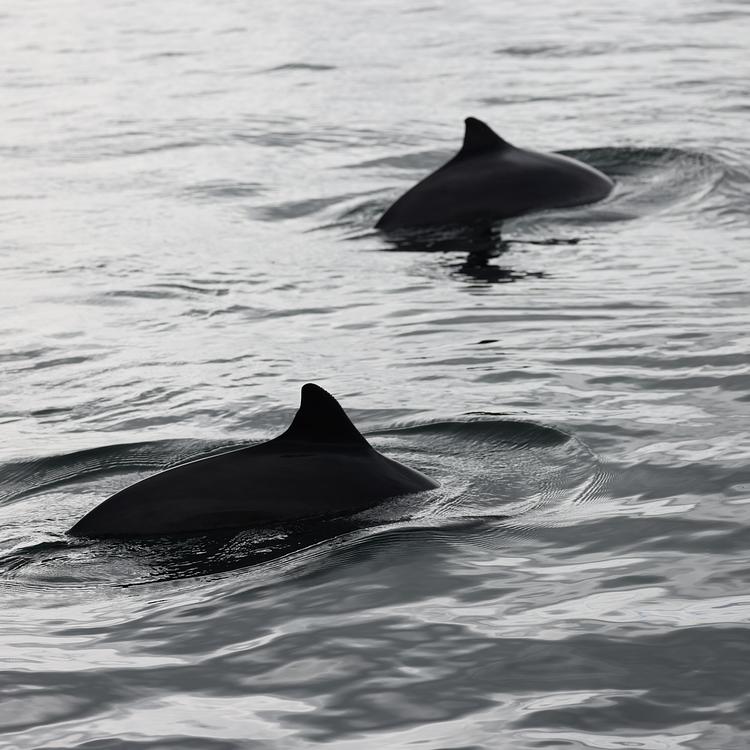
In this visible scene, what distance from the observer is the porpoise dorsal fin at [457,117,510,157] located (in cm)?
1666

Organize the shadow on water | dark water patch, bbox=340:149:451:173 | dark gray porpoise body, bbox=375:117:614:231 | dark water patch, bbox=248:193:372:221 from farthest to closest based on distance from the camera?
1. dark water patch, bbox=340:149:451:173
2. dark water patch, bbox=248:193:372:221
3. dark gray porpoise body, bbox=375:117:614:231
4. the shadow on water

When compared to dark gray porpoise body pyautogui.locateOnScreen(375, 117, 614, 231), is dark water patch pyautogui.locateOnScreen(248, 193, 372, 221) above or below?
below

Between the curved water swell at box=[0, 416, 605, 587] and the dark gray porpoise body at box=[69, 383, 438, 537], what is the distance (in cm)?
8

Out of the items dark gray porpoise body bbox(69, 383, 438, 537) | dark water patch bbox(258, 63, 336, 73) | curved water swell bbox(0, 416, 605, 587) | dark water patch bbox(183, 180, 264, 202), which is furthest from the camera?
dark water patch bbox(258, 63, 336, 73)

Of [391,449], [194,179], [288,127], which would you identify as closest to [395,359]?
[391,449]

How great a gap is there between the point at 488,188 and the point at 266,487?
9.30 m

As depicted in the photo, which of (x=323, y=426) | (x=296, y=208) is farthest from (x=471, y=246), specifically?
(x=323, y=426)

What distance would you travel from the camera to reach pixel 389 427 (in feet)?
32.9

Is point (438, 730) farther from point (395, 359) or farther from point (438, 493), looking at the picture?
point (395, 359)

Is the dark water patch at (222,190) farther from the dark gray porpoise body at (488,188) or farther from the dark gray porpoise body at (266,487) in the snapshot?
the dark gray porpoise body at (266,487)

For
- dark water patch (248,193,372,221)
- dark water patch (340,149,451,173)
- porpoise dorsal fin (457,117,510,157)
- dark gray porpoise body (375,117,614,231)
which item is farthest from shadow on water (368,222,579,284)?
dark water patch (340,149,451,173)

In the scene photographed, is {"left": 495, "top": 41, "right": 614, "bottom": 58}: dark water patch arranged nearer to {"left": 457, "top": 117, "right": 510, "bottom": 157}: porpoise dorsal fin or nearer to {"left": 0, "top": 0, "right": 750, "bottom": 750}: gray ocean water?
{"left": 0, "top": 0, "right": 750, "bottom": 750}: gray ocean water

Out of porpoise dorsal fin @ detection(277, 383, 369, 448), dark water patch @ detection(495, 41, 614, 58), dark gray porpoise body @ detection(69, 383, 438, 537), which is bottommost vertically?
dark gray porpoise body @ detection(69, 383, 438, 537)

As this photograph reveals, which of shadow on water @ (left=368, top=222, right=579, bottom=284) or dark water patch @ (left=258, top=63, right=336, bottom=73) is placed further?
A: dark water patch @ (left=258, top=63, right=336, bottom=73)
